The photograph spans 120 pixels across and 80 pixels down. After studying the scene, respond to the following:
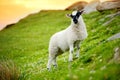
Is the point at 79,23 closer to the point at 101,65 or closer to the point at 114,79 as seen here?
the point at 101,65

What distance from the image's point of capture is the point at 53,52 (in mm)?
23906

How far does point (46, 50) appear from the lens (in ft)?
146

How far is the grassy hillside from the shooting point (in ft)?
52.7

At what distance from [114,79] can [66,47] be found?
32.8 ft

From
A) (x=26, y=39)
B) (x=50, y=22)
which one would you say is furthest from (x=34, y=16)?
(x=26, y=39)

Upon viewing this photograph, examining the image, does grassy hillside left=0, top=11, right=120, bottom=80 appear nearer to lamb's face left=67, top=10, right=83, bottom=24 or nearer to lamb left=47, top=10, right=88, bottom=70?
lamb left=47, top=10, right=88, bottom=70

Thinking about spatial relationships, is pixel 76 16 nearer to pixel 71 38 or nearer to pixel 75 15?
pixel 75 15

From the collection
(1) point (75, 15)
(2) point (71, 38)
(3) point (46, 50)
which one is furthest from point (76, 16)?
(3) point (46, 50)

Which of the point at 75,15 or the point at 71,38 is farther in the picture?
the point at 71,38

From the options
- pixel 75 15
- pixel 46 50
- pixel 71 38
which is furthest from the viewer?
pixel 46 50

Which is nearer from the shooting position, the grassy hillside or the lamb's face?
the grassy hillside

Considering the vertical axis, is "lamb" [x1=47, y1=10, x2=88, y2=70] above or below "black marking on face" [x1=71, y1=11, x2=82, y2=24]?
below

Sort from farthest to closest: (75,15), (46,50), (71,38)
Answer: (46,50)
(71,38)
(75,15)

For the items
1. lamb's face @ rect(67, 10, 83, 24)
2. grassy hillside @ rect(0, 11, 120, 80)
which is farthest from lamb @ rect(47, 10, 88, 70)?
grassy hillside @ rect(0, 11, 120, 80)
